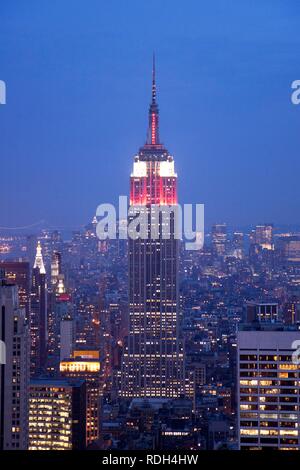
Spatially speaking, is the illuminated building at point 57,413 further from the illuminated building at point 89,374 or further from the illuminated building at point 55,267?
the illuminated building at point 55,267

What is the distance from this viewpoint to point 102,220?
246 inches

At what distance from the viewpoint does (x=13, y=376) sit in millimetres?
4855

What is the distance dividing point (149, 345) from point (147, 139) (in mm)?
3794

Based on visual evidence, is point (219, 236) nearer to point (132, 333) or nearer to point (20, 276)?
point (20, 276)

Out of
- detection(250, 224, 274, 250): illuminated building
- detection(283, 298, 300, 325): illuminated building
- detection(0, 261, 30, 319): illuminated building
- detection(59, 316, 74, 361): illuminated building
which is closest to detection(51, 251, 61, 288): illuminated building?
detection(0, 261, 30, 319): illuminated building

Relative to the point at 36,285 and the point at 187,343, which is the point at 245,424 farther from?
the point at 187,343

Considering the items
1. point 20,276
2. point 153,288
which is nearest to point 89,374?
point 20,276

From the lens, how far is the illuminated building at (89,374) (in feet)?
20.0

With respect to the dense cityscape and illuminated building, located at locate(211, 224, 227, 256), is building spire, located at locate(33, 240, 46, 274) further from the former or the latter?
illuminated building, located at locate(211, 224, 227, 256)

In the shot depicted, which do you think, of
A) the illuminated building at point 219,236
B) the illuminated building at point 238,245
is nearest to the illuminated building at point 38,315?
the illuminated building at point 219,236

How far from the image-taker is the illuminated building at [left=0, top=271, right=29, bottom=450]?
464 cm

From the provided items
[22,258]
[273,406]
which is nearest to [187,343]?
[22,258]

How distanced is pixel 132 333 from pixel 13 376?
5521mm

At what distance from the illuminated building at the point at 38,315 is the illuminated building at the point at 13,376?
50 cm
